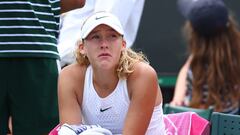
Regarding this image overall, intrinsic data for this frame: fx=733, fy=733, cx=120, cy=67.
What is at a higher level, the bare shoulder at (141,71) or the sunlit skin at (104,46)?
the sunlit skin at (104,46)

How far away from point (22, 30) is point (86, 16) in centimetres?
68

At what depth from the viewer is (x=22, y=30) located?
329 centimetres

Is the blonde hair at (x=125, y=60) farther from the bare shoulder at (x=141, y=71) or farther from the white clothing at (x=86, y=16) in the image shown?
the white clothing at (x=86, y=16)

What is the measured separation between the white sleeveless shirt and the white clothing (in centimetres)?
58

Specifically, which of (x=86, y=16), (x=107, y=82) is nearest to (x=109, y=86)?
(x=107, y=82)

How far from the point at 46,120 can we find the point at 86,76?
329 millimetres

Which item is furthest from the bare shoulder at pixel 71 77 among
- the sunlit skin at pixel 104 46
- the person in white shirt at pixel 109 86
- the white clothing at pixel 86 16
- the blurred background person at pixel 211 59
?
the blurred background person at pixel 211 59

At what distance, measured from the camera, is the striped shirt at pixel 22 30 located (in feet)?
10.7

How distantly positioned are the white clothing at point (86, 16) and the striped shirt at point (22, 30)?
399 millimetres

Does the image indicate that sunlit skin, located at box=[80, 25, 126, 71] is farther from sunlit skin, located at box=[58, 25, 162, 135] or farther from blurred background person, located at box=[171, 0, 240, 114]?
blurred background person, located at box=[171, 0, 240, 114]

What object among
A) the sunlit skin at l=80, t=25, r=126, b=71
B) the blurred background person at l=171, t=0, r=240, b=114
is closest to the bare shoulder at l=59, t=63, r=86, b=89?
the sunlit skin at l=80, t=25, r=126, b=71

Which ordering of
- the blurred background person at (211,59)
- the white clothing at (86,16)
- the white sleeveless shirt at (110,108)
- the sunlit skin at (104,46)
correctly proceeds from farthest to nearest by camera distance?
the blurred background person at (211,59)
the white clothing at (86,16)
the white sleeveless shirt at (110,108)
the sunlit skin at (104,46)

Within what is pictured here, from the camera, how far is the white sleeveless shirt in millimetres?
3111

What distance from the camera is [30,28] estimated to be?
329 centimetres
